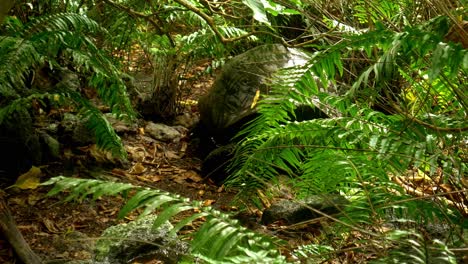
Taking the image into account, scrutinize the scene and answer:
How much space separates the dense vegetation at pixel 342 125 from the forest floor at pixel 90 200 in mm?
420

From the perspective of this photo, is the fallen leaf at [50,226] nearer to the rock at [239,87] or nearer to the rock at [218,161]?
the rock at [218,161]

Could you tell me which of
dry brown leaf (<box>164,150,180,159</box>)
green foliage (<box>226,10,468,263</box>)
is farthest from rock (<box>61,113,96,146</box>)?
green foliage (<box>226,10,468,263</box>)

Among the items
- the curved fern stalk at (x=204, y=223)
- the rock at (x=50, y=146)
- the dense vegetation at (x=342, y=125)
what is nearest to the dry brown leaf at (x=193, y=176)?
the dense vegetation at (x=342, y=125)

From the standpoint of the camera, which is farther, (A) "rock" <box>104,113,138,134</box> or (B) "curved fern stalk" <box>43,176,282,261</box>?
(A) "rock" <box>104,113,138,134</box>

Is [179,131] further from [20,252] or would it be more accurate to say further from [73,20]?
[20,252]

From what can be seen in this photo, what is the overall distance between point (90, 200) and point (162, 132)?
1265 millimetres

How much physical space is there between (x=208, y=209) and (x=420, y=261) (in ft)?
1.84

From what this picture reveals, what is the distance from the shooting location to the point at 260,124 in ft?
8.36

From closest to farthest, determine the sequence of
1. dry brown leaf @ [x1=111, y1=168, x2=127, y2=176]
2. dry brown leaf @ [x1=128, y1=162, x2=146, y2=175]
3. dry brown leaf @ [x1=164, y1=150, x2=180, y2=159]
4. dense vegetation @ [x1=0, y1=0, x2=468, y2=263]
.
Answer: dense vegetation @ [x1=0, y1=0, x2=468, y2=263] < dry brown leaf @ [x1=111, y1=168, x2=127, y2=176] < dry brown leaf @ [x1=128, y1=162, x2=146, y2=175] < dry brown leaf @ [x1=164, y1=150, x2=180, y2=159]

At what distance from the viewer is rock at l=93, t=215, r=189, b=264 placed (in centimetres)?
254

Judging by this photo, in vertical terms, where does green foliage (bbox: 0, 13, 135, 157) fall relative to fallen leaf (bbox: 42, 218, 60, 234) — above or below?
above

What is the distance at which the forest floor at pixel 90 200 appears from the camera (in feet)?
8.88

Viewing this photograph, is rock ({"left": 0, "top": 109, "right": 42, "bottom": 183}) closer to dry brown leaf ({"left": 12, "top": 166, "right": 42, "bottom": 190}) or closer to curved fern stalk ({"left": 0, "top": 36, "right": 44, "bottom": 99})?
dry brown leaf ({"left": 12, "top": 166, "right": 42, "bottom": 190})

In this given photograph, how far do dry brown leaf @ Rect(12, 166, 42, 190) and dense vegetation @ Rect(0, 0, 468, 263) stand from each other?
0.35 meters
